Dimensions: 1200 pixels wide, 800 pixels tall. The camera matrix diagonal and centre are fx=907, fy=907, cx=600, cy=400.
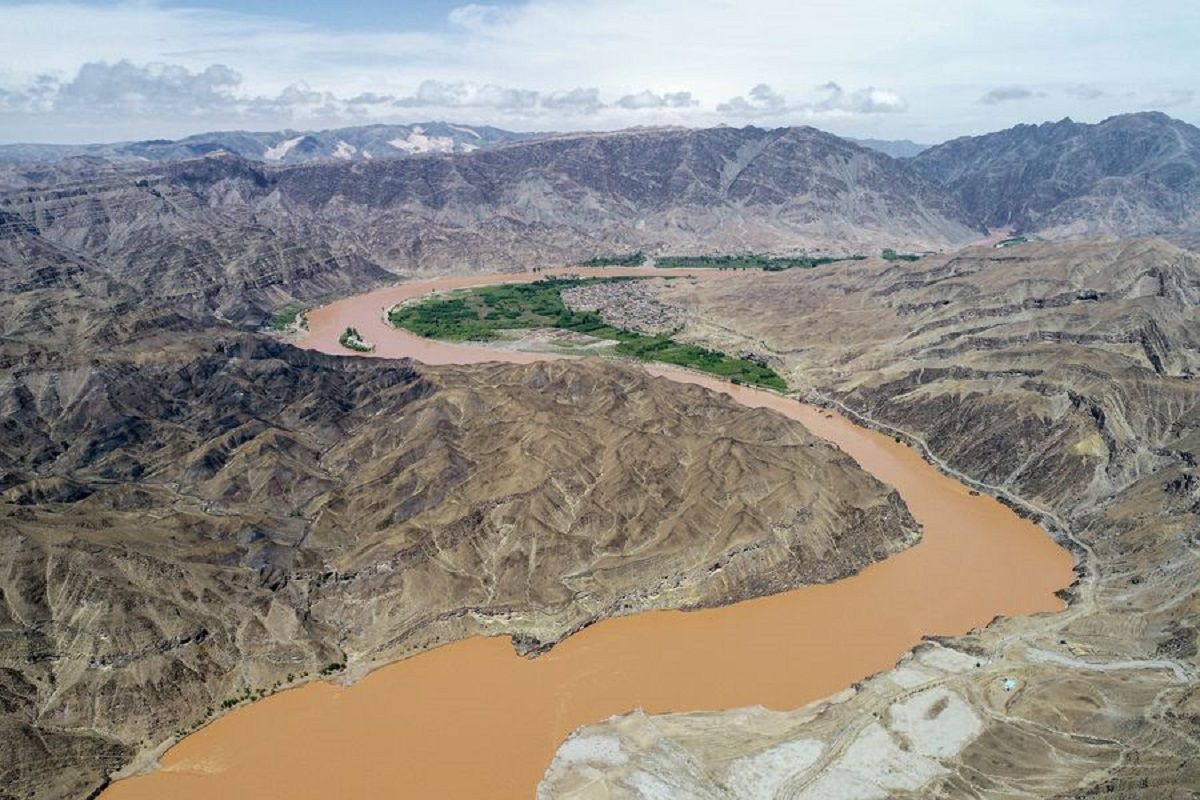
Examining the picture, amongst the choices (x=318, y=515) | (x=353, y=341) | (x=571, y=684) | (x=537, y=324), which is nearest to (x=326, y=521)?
(x=318, y=515)

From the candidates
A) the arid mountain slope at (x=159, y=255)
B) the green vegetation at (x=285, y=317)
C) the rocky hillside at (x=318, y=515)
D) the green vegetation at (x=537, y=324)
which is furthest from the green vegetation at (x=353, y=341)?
the rocky hillside at (x=318, y=515)

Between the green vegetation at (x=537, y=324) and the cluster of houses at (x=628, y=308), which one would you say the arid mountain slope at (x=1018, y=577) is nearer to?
the green vegetation at (x=537, y=324)

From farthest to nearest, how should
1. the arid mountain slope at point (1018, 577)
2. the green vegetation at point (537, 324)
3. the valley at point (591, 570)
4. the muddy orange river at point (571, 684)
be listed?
the green vegetation at point (537, 324)
the valley at point (591, 570)
the muddy orange river at point (571, 684)
the arid mountain slope at point (1018, 577)

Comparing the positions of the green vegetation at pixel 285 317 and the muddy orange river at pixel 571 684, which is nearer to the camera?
the muddy orange river at pixel 571 684

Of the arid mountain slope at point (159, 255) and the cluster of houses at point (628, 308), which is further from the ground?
the arid mountain slope at point (159, 255)

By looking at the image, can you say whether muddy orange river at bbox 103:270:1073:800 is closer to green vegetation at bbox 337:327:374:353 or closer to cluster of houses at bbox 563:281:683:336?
cluster of houses at bbox 563:281:683:336

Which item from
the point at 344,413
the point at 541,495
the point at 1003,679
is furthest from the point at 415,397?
the point at 1003,679

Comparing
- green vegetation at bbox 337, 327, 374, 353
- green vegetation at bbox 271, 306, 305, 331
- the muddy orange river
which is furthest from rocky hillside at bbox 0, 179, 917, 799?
green vegetation at bbox 271, 306, 305, 331

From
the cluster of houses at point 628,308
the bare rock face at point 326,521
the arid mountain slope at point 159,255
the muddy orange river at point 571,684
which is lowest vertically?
the muddy orange river at point 571,684
